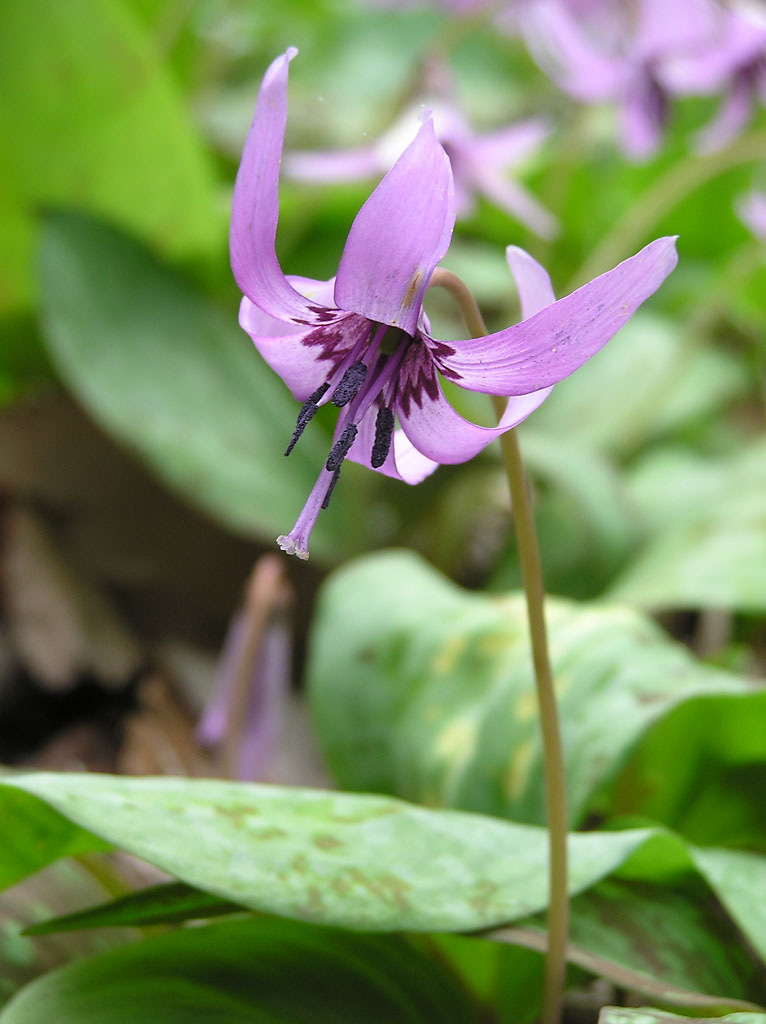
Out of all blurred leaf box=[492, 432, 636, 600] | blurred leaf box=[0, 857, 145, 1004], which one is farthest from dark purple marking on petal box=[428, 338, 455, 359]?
blurred leaf box=[492, 432, 636, 600]

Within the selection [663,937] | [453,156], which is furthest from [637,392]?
[663,937]

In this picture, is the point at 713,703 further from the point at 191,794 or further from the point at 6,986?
the point at 6,986

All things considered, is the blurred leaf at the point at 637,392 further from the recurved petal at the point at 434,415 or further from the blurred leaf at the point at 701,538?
the recurved petal at the point at 434,415

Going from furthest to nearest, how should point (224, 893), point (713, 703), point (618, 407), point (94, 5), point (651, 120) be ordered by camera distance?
point (618, 407), point (651, 120), point (94, 5), point (713, 703), point (224, 893)

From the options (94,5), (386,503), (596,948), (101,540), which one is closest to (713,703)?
(596,948)

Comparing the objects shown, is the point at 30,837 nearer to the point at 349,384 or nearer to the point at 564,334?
the point at 349,384

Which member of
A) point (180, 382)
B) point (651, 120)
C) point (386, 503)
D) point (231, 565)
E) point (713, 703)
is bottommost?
point (713, 703)

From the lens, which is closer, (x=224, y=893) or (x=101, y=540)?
(x=224, y=893)
